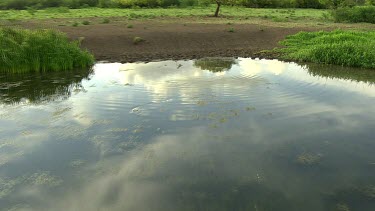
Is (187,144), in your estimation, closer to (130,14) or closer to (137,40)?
(137,40)

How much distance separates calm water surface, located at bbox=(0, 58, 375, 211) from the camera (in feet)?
21.5

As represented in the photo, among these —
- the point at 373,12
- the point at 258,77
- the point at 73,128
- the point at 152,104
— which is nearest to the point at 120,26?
the point at 258,77

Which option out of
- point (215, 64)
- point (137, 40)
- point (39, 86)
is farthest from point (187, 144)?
point (137, 40)

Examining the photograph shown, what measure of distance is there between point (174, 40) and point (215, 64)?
229 inches

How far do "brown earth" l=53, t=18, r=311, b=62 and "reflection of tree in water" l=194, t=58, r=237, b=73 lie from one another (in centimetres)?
109

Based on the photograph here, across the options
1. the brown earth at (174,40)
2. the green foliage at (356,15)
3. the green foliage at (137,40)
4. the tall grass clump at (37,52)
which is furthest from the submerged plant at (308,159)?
the green foliage at (356,15)

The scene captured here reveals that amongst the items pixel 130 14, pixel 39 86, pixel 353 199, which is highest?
pixel 130 14

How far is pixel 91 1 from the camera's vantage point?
57.2 m

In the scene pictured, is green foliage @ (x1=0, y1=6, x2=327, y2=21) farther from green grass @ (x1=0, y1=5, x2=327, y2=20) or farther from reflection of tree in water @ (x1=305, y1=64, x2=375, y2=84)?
reflection of tree in water @ (x1=305, y1=64, x2=375, y2=84)

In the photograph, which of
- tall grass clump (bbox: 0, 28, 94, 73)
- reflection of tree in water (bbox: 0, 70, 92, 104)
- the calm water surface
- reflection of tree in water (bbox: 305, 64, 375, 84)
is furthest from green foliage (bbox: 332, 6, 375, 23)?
reflection of tree in water (bbox: 0, 70, 92, 104)

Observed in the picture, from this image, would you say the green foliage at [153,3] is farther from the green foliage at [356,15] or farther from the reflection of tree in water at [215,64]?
the reflection of tree in water at [215,64]

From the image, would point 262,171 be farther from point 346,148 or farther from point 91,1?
point 91,1

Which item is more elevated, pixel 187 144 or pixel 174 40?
pixel 174 40

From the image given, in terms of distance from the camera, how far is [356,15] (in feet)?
119
